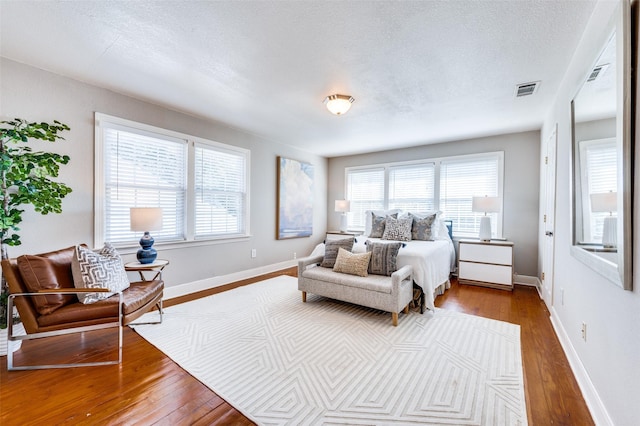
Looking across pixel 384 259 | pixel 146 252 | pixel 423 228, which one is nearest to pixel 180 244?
pixel 146 252

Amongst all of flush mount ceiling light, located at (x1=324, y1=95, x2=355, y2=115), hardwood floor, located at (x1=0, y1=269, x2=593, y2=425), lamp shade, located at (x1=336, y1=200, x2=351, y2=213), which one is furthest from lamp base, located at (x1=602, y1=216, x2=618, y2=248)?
lamp shade, located at (x1=336, y1=200, x2=351, y2=213)

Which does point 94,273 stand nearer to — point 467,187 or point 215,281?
point 215,281

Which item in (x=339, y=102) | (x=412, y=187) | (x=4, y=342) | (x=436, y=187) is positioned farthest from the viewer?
(x=412, y=187)

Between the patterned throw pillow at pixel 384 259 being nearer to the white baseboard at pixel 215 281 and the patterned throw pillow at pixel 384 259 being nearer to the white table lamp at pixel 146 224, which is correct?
the white baseboard at pixel 215 281

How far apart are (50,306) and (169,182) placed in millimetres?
1941

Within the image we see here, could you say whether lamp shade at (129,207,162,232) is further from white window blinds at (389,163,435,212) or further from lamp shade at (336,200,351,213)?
white window blinds at (389,163,435,212)

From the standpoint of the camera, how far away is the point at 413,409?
1.62 m

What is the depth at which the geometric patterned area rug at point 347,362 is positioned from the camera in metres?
1.62

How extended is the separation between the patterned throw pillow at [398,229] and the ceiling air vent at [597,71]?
294cm

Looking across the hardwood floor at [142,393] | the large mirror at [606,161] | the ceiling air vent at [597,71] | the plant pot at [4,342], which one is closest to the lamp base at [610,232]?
the large mirror at [606,161]

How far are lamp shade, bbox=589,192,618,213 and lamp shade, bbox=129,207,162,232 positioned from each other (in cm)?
366

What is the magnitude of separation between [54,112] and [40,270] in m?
1.65

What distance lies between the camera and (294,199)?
18.2ft

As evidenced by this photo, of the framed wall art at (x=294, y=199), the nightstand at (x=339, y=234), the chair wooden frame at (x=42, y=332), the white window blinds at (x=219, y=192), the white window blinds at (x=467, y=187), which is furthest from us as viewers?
the nightstand at (x=339, y=234)
